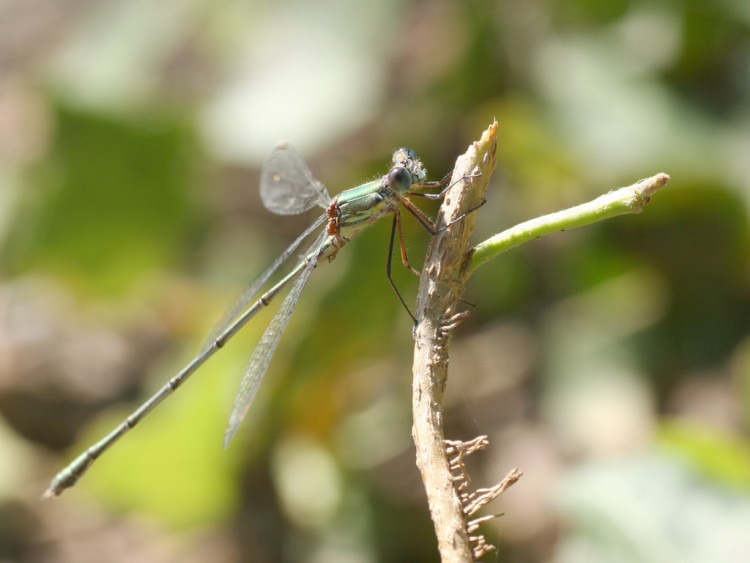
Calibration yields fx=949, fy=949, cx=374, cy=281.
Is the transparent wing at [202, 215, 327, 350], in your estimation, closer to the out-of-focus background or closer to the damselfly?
the damselfly

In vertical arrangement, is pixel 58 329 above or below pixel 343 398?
above

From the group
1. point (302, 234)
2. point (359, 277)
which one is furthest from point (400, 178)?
point (359, 277)

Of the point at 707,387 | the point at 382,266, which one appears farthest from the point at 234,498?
the point at 707,387

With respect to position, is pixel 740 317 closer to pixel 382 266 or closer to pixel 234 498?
pixel 382 266

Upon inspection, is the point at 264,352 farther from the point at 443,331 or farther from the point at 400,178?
the point at 443,331

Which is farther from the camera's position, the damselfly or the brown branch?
the damselfly

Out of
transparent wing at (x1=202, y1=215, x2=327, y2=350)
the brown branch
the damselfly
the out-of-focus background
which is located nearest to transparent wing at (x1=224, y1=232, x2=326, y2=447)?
the damselfly
